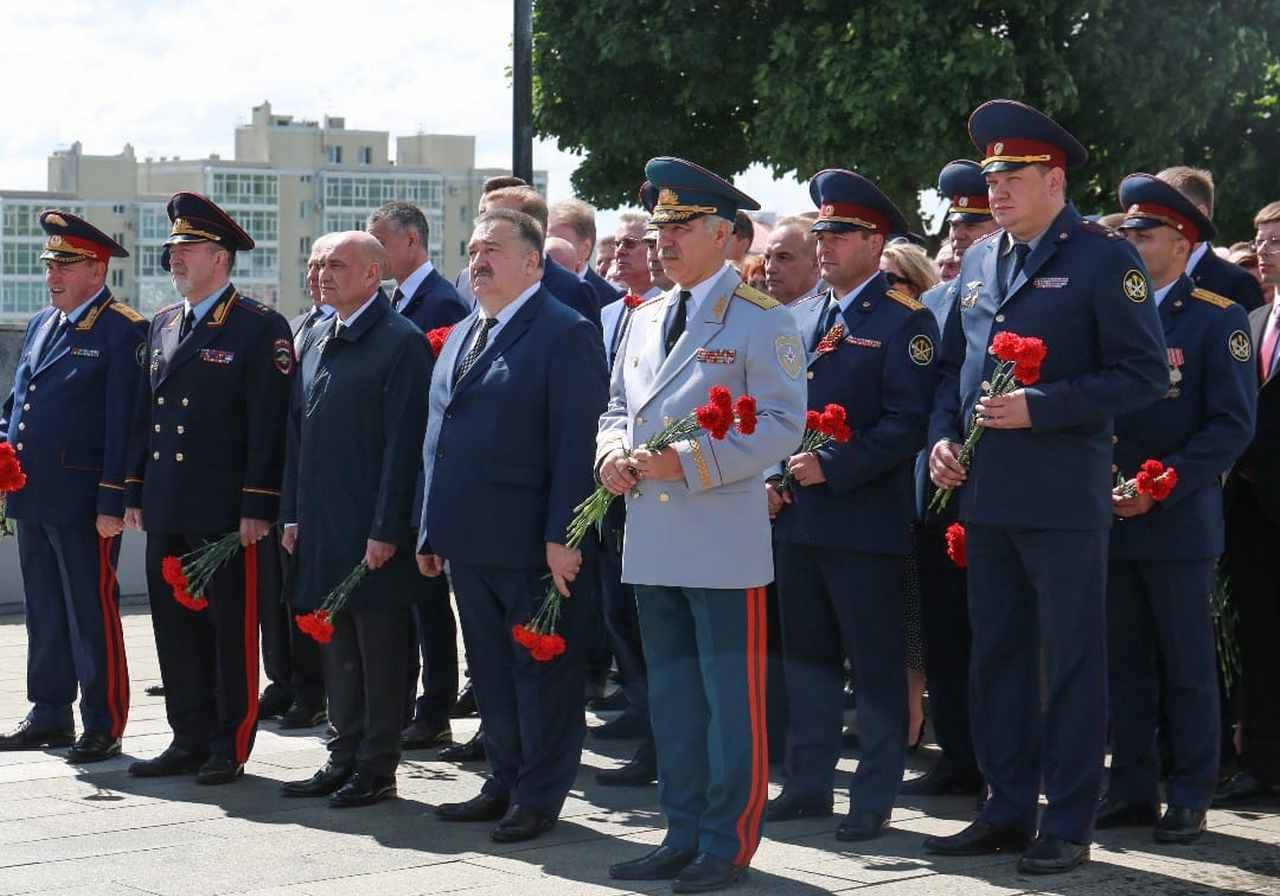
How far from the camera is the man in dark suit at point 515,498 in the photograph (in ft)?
22.5

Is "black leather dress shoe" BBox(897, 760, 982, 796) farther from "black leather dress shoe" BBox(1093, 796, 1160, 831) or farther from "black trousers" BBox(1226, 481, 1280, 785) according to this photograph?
"black trousers" BBox(1226, 481, 1280, 785)

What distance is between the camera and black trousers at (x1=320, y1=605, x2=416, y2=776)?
7.43 metres

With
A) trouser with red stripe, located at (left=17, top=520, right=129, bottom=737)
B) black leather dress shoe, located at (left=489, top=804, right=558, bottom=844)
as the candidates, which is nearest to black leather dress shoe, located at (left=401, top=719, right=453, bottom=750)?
trouser with red stripe, located at (left=17, top=520, right=129, bottom=737)

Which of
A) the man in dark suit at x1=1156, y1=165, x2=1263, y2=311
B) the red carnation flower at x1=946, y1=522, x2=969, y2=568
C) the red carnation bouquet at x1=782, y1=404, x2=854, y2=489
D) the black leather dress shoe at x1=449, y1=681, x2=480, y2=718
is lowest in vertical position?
the black leather dress shoe at x1=449, y1=681, x2=480, y2=718

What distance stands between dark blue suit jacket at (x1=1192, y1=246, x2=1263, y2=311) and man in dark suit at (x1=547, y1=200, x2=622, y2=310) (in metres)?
2.84

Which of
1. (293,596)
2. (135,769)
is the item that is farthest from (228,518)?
(135,769)

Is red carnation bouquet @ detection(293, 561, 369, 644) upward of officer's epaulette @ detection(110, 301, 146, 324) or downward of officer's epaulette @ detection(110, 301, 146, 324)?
downward

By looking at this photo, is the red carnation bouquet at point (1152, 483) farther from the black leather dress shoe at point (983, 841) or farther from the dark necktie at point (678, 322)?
the dark necktie at point (678, 322)

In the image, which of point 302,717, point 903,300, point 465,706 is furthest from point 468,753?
point 903,300

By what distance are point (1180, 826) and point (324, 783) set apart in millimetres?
3084

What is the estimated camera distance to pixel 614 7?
24.3 metres

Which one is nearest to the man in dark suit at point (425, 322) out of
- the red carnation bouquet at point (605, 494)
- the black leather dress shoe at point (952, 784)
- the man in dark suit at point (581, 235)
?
the man in dark suit at point (581, 235)

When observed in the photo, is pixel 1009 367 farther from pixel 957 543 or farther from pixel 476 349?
pixel 476 349

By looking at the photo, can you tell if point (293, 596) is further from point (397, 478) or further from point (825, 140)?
point (825, 140)
